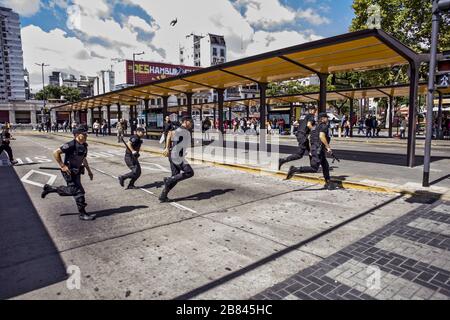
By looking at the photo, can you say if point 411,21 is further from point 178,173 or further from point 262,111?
point 178,173

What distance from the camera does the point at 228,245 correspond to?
4.30 m

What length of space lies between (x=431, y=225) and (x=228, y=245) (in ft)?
11.1

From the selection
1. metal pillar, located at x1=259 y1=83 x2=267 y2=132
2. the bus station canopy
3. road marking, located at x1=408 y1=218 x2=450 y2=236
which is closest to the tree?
the bus station canopy

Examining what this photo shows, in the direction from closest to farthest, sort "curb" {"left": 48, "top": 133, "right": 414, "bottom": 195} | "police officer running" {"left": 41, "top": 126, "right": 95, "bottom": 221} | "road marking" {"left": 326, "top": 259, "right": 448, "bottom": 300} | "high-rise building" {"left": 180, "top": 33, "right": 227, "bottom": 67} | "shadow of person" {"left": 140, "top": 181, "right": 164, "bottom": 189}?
1. "road marking" {"left": 326, "top": 259, "right": 448, "bottom": 300}
2. "police officer running" {"left": 41, "top": 126, "right": 95, "bottom": 221}
3. "curb" {"left": 48, "top": 133, "right": 414, "bottom": 195}
4. "shadow of person" {"left": 140, "top": 181, "right": 164, "bottom": 189}
5. "high-rise building" {"left": 180, "top": 33, "right": 227, "bottom": 67}

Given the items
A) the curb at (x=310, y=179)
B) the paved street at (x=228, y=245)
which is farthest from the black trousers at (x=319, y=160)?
the curb at (x=310, y=179)

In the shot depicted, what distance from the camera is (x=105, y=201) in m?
6.80

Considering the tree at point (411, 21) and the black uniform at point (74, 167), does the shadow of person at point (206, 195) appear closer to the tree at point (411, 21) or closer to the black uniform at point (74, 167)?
the black uniform at point (74, 167)

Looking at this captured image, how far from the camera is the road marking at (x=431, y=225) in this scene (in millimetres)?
4703

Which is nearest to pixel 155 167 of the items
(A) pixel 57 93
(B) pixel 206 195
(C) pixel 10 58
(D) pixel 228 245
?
(B) pixel 206 195

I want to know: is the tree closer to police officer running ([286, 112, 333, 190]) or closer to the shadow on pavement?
police officer running ([286, 112, 333, 190])

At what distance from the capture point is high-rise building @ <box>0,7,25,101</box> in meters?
98.1

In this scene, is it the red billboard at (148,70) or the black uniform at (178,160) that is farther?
the red billboard at (148,70)

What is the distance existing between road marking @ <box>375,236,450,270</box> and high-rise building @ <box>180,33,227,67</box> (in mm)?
95081
